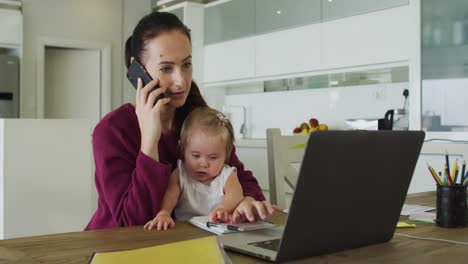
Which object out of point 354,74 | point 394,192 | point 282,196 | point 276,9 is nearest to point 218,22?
point 276,9

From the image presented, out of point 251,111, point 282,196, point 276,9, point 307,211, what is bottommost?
point 282,196

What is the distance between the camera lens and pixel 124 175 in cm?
121

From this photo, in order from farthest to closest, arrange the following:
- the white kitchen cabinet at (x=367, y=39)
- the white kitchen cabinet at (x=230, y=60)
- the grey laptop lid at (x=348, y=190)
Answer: the white kitchen cabinet at (x=230, y=60) < the white kitchen cabinet at (x=367, y=39) < the grey laptop lid at (x=348, y=190)

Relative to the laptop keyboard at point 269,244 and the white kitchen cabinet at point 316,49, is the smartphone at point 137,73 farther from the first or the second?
the white kitchen cabinet at point 316,49

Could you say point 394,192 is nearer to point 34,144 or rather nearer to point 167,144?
point 167,144

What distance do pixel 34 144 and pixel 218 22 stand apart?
11.0 feet

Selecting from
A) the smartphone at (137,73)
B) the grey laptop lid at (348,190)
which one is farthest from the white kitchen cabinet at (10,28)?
the grey laptop lid at (348,190)

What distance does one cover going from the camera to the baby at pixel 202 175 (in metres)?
1.26

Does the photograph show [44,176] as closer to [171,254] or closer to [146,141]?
[146,141]

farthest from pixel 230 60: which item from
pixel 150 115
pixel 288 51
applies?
pixel 150 115

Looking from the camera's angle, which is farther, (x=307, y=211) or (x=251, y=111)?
(x=251, y=111)

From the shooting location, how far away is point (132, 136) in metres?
1.29

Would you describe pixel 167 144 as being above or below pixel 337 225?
above

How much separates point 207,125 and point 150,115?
177 mm
